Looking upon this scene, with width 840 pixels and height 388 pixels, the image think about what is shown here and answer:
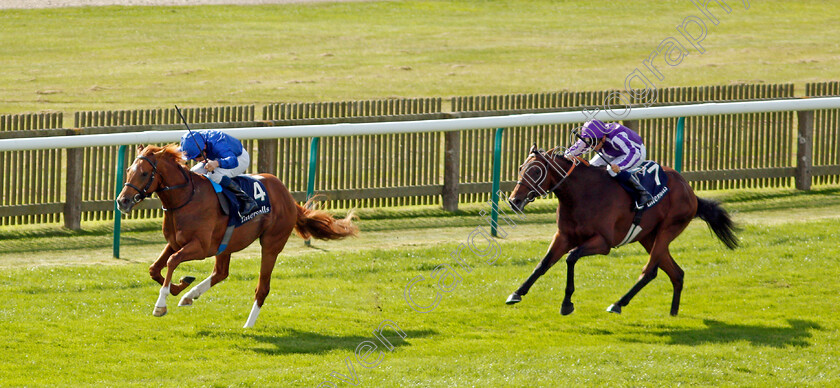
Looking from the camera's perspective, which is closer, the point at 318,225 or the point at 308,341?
the point at 308,341

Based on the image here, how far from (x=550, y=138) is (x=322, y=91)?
22.6 ft

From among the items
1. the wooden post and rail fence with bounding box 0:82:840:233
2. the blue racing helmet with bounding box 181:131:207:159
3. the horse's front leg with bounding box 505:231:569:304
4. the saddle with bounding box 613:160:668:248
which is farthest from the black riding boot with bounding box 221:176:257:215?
the saddle with bounding box 613:160:668:248

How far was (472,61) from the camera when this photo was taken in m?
21.8

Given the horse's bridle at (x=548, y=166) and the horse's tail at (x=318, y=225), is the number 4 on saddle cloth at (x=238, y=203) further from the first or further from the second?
the horse's bridle at (x=548, y=166)

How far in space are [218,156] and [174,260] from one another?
34.2 inches

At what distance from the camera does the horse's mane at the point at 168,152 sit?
8.18 m

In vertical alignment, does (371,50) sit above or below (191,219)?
above

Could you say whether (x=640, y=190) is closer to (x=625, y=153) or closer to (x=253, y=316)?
(x=625, y=153)

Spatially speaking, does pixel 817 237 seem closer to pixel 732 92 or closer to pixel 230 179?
pixel 732 92

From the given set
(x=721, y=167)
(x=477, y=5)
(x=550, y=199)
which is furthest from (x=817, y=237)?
(x=477, y=5)

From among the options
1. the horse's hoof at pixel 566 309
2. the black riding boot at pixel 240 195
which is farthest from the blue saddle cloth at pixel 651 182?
the black riding boot at pixel 240 195

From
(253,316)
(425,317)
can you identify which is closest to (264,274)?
(253,316)

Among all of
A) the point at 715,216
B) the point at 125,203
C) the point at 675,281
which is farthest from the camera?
the point at 715,216

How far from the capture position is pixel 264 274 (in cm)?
877
